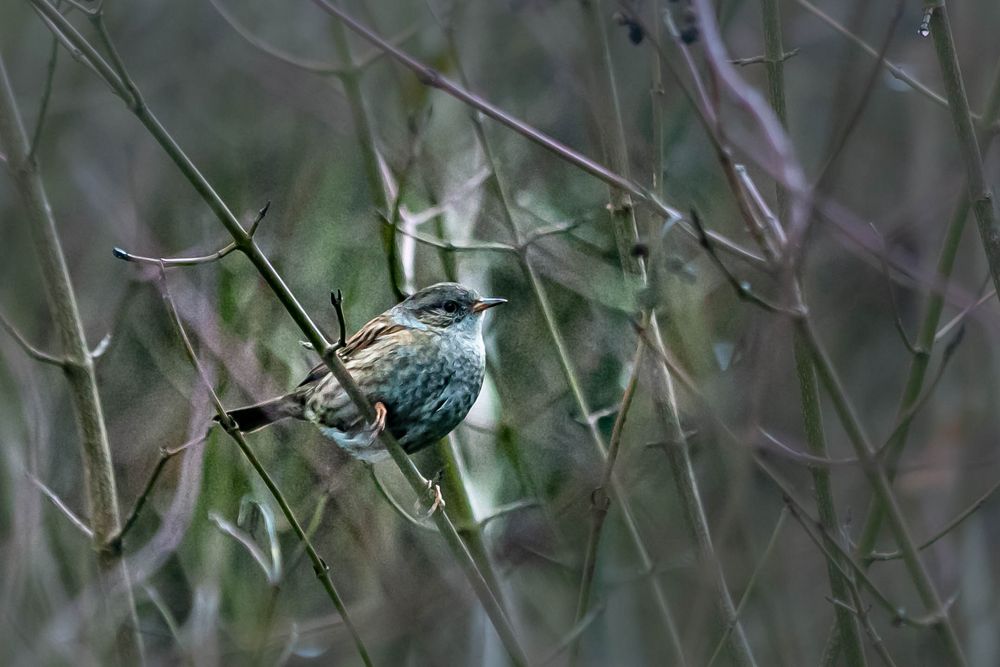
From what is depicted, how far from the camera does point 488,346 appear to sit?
5.32m

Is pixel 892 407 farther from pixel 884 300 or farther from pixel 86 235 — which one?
pixel 86 235

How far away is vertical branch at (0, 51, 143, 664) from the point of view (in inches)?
142

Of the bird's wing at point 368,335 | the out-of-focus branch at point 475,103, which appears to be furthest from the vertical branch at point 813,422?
the bird's wing at point 368,335

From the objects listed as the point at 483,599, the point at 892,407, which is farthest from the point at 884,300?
the point at 483,599

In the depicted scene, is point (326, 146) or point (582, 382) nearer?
point (582, 382)

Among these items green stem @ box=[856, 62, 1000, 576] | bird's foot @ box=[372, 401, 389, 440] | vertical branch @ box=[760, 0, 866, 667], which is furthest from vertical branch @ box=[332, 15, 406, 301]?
green stem @ box=[856, 62, 1000, 576]

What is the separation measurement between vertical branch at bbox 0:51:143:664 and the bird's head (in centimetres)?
152

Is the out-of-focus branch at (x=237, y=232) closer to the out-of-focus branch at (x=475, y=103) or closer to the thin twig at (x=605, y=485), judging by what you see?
the thin twig at (x=605, y=485)

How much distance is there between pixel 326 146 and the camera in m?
6.43

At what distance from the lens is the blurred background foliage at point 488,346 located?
13.8 feet

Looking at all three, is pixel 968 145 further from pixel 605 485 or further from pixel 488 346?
pixel 488 346

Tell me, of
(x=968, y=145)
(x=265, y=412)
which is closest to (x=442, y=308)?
(x=265, y=412)

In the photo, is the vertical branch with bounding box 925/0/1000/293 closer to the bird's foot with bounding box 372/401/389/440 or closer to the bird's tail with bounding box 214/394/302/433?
the bird's foot with bounding box 372/401/389/440

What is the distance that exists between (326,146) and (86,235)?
1.37m
